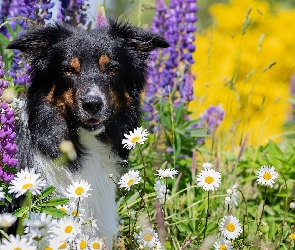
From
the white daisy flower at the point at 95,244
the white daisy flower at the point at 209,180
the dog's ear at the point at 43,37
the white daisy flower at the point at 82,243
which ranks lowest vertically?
the white daisy flower at the point at 95,244

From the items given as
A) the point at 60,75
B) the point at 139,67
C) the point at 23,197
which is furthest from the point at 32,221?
the point at 139,67

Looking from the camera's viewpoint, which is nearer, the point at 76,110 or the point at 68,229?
the point at 68,229

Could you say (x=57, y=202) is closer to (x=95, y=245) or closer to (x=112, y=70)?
(x=95, y=245)

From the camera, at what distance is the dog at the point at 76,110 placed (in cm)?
345

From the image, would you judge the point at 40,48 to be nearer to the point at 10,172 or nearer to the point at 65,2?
the point at 65,2

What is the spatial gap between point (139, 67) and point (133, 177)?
1.53 m

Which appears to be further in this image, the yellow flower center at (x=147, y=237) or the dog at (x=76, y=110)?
the dog at (x=76, y=110)

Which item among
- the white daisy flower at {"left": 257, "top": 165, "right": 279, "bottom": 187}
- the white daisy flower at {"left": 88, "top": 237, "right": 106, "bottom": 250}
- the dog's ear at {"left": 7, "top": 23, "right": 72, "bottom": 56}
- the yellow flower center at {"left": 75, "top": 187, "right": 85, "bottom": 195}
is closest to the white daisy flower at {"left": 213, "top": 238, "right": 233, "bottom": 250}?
the white daisy flower at {"left": 257, "top": 165, "right": 279, "bottom": 187}

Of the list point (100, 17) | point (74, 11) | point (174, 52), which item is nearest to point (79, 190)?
point (100, 17)

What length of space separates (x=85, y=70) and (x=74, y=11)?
1.06 metres

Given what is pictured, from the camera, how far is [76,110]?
3.31 m

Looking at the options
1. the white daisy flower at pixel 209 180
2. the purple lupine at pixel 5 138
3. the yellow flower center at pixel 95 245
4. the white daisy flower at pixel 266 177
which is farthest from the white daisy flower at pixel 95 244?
the white daisy flower at pixel 266 177

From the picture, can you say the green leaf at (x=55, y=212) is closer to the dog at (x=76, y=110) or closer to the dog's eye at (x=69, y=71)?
the dog at (x=76, y=110)

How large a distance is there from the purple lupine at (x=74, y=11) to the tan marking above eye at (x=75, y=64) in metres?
0.94
